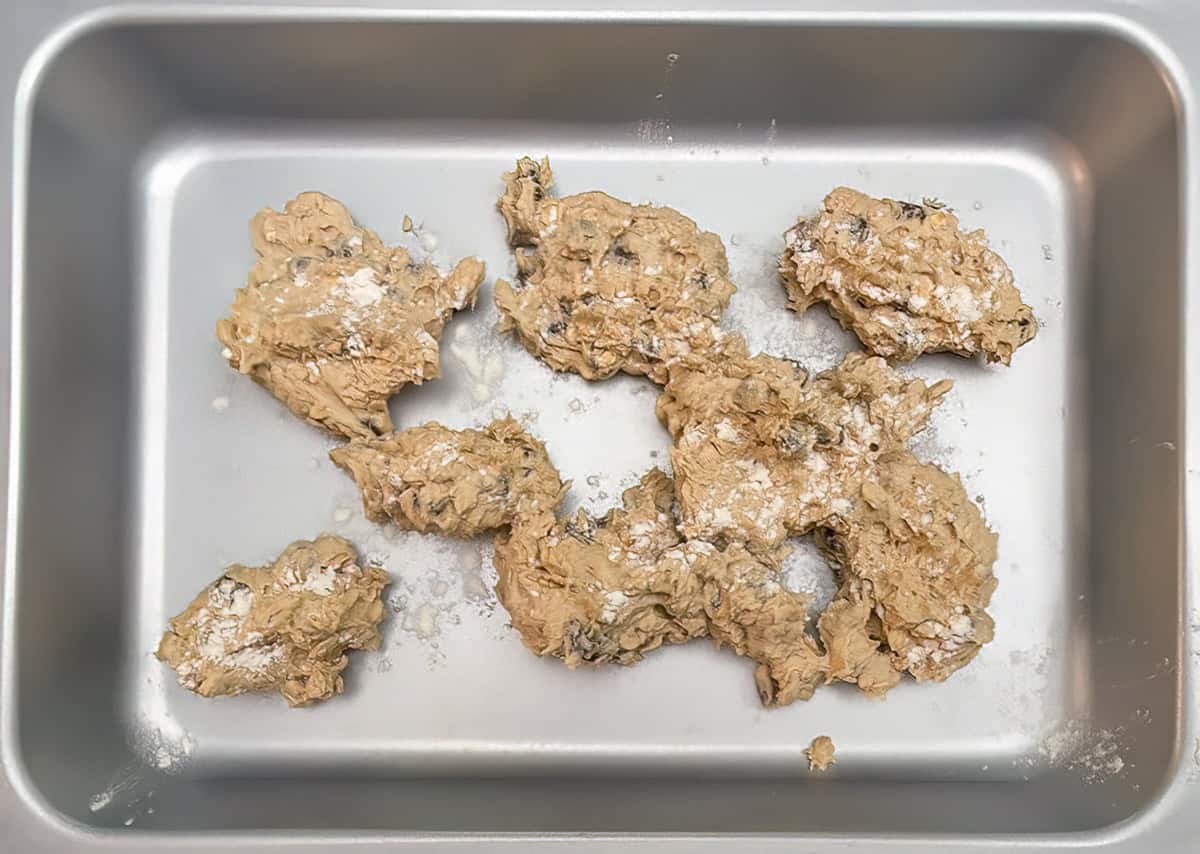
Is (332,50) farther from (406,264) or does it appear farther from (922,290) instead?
(922,290)

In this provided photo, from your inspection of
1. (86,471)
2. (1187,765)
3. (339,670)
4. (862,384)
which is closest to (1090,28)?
(862,384)

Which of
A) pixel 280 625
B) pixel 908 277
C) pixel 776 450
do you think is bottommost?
pixel 280 625

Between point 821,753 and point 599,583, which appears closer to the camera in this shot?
point 599,583

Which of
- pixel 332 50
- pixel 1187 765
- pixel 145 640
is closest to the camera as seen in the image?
pixel 1187 765

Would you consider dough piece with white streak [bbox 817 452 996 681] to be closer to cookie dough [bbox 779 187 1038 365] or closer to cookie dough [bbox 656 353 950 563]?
cookie dough [bbox 656 353 950 563]

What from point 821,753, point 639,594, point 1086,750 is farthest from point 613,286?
point 1086,750

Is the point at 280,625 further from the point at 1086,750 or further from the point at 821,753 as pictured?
the point at 1086,750

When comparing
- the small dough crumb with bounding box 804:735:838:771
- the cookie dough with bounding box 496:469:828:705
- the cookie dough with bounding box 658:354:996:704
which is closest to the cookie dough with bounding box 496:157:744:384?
the cookie dough with bounding box 658:354:996:704

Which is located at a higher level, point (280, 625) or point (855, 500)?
point (855, 500)
